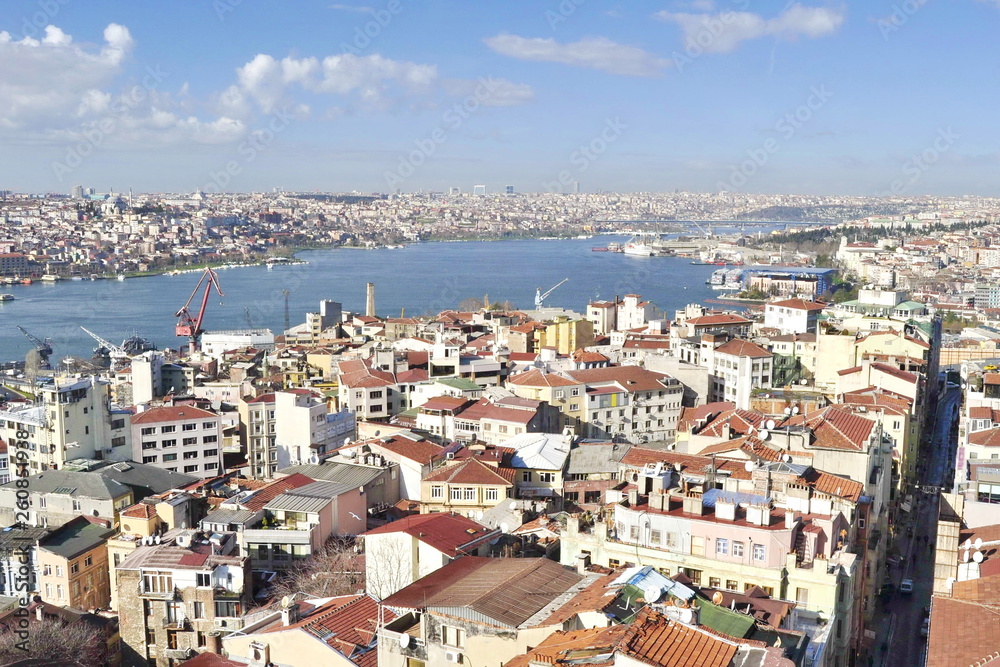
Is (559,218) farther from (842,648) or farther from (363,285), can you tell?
(842,648)

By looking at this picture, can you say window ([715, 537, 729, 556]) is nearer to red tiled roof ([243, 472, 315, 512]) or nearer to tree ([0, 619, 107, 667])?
red tiled roof ([243, 472, 315, 512])

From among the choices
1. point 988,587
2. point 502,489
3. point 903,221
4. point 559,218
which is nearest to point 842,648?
point 988,587

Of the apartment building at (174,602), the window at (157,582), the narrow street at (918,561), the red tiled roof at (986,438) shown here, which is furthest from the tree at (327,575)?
the red tiled roof at (986,438)

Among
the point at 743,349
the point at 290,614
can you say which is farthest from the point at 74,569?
the point at 743,349

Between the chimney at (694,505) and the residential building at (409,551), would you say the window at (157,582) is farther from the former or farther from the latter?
the chimney at (694,505)

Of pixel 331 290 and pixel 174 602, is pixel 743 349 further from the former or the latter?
pixel 331 290

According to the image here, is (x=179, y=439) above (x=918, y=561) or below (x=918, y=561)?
above
